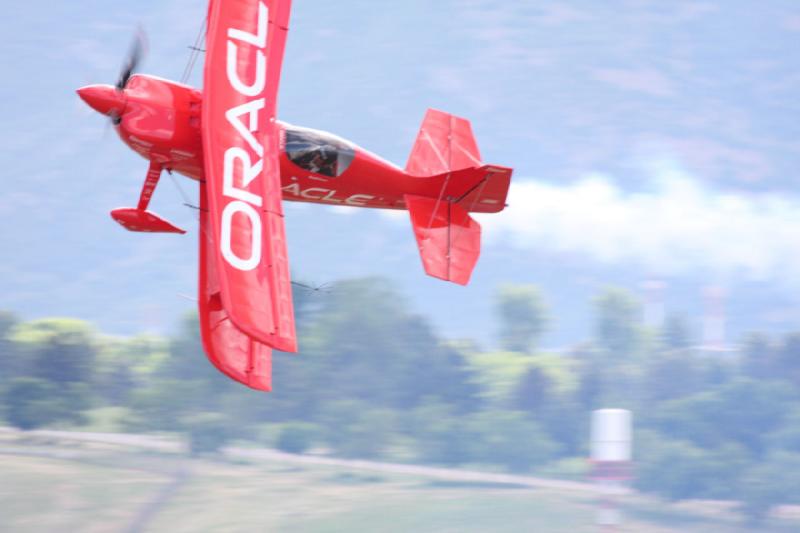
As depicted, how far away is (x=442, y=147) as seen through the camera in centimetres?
1962

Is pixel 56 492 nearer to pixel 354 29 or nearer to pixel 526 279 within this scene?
pixel 526 279

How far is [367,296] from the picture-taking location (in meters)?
84.9

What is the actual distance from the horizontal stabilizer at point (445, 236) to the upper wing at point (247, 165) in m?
3.02

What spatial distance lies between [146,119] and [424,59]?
5053 inches

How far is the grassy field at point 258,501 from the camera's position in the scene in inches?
2056

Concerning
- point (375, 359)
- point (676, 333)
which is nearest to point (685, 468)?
point (375, 359)

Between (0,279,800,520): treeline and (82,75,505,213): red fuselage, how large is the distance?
48725 millimetres

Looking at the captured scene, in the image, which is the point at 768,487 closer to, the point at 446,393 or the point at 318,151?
the point at 446,393

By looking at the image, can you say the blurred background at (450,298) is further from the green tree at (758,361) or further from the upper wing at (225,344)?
the upper wing at (225,344)

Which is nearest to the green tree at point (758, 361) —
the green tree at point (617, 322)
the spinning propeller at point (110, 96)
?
the green tree at point (617, 322)

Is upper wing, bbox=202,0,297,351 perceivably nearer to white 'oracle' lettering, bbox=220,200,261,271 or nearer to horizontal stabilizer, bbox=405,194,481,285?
white 'oracle' lettering, bbox=220,200,261,271

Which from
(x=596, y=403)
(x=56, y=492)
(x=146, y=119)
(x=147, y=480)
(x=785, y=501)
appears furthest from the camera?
(x=596, y=403)

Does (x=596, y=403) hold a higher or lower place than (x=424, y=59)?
lower

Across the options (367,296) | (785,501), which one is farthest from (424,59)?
(785,501)
